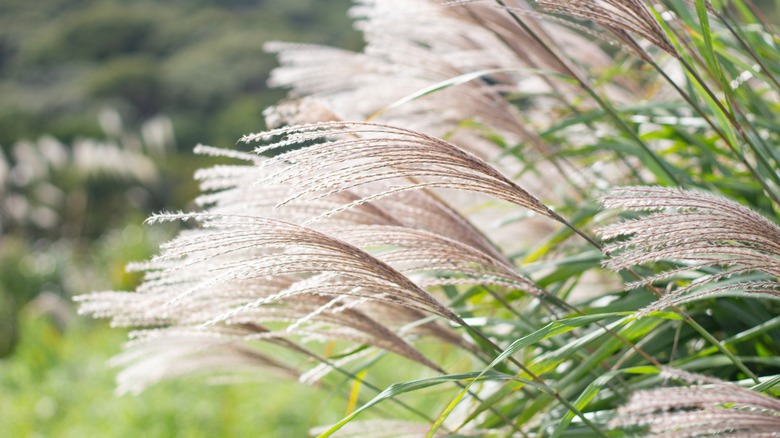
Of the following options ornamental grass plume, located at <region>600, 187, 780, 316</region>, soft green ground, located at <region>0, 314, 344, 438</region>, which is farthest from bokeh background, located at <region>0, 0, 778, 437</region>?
ornamental grass plume, located at <region>600, 187, 780, 316</region>

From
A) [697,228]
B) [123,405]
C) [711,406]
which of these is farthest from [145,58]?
[711,406]

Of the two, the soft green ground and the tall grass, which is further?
the soft green ground

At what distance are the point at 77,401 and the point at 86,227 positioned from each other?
36.7 feet

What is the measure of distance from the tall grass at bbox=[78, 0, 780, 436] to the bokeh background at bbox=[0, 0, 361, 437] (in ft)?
1.30

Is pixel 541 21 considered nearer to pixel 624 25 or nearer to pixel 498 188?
pixel 624 25

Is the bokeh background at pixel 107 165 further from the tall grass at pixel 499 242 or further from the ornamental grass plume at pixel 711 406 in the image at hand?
the ornamental grass plume at pixel 711 406

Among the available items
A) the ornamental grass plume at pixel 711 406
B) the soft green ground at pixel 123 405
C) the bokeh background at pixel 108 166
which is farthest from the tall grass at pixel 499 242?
the soft green ground at pixel 123 405

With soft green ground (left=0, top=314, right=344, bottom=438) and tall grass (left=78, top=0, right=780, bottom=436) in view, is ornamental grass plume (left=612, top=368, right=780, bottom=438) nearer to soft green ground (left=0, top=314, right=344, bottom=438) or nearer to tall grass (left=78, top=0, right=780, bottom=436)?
tall grass (left=78, top=0, right=780, bottom=436)

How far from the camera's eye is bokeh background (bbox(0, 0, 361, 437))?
3.96 metres

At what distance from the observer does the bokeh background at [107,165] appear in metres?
3.96

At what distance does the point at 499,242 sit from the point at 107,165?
7.12 metres

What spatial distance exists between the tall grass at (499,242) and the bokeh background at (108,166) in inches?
26.6

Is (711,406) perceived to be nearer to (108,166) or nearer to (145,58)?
(108,166)

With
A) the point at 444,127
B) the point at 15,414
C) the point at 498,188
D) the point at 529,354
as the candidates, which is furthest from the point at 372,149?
the point at 15,414
